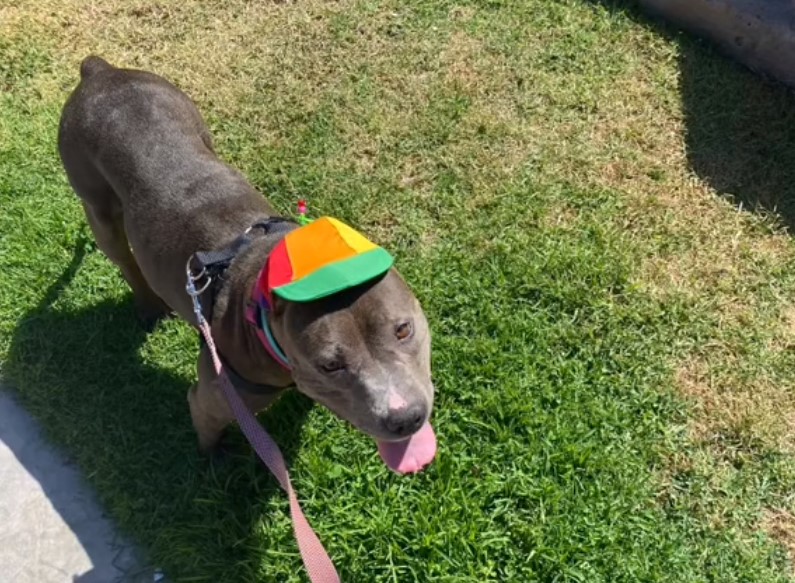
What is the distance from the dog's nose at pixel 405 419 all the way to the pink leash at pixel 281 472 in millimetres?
440

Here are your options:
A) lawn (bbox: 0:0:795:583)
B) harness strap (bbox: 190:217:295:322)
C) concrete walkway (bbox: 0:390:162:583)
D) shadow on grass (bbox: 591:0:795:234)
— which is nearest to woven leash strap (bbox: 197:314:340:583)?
harness strap (bbox: 190:217:295:322)

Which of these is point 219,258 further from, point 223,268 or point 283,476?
point 283,476

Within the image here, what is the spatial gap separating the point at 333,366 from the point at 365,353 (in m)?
0.11

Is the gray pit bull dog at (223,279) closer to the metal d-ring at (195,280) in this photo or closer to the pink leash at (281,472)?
the metal d-ring at (195,280)

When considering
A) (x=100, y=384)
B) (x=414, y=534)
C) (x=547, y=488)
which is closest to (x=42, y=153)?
(x=100, y=384)

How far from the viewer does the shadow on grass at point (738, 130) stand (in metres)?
4.77

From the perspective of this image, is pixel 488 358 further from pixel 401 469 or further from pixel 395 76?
pixel 395 76

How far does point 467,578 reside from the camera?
3.49 m

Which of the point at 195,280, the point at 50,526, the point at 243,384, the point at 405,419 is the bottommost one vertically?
the point at 50,526

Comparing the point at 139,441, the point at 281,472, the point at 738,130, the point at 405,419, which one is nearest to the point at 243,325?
the point at 281,472

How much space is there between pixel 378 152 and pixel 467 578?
2693 mm

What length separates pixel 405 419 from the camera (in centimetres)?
262

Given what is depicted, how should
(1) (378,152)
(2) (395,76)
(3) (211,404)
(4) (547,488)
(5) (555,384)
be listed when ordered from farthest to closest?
(2) (395,76), (1) (378,152), (5) (555,384), (4) (547,488), (3) (211,404)

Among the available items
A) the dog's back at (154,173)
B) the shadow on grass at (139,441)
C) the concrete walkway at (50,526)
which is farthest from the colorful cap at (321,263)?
the concrete walkway at (50,526)
